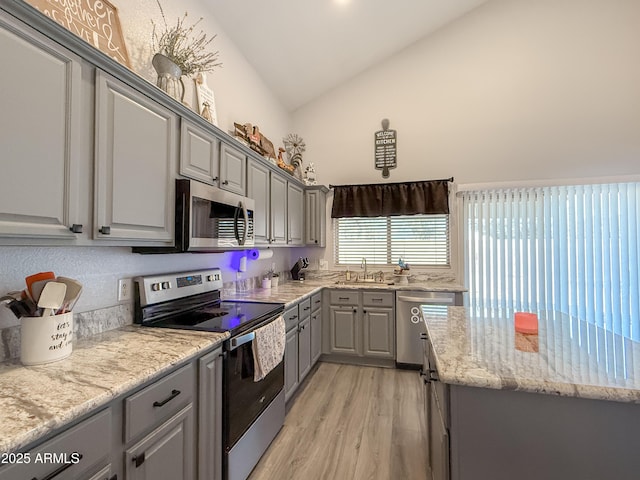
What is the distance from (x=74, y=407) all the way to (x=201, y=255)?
5.35 feet

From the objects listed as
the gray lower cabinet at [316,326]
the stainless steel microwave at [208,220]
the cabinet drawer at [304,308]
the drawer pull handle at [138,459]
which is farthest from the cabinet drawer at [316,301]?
the drawer pull handle at [138,459]

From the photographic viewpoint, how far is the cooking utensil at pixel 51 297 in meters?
1.08

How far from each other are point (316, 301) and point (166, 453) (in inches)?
85.8

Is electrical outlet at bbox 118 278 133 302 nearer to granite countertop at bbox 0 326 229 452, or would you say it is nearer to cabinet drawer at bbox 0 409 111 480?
granite countertop at bbox 0 326 229 452

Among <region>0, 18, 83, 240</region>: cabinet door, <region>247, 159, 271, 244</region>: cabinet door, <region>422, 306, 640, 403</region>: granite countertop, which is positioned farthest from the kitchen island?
<region>247, 159, 271, 244</region>: cabinet door

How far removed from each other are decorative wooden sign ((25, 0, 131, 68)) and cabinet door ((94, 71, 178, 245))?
10.3 inches

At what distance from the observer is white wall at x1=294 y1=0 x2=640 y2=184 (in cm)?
340

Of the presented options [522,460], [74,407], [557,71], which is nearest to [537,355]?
[522,460]

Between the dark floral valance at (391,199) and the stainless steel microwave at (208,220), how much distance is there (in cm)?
199

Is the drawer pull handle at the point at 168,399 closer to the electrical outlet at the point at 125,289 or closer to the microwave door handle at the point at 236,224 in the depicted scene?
the electrical outlet at the point at 125,289

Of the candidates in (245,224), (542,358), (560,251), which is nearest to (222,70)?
(245,224)

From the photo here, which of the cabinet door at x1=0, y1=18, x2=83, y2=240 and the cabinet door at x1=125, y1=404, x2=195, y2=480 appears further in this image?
the cabinet door at x1=125, y1=404, x2=195, y2=480

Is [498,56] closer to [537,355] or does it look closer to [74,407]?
[537,355]

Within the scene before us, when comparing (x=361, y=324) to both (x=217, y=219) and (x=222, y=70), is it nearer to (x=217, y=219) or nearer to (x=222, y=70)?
(x=217, y=219)
